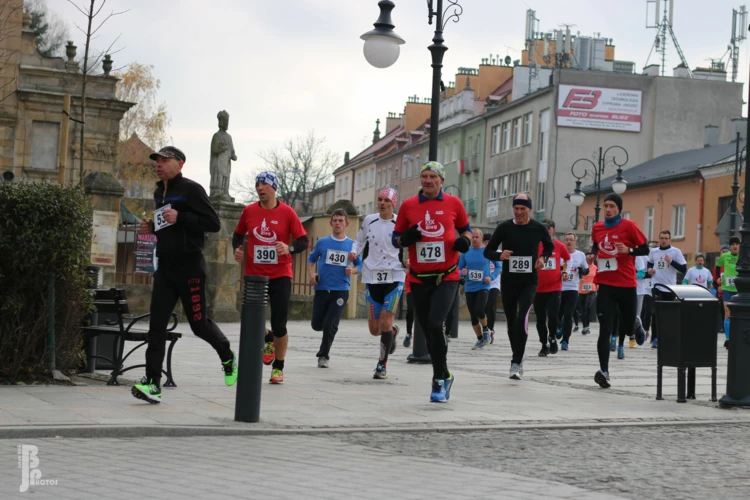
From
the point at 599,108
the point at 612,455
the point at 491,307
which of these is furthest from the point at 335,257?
the point at 599,108

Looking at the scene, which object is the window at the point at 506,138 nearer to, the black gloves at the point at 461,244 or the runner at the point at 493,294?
the runner at the point at 493,294

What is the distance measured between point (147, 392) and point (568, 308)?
1283 centimetres

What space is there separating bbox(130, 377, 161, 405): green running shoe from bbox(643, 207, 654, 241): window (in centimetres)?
4875

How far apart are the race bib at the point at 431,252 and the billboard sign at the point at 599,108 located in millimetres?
55761

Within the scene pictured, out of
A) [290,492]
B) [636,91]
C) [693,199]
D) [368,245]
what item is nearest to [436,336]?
[368,245]

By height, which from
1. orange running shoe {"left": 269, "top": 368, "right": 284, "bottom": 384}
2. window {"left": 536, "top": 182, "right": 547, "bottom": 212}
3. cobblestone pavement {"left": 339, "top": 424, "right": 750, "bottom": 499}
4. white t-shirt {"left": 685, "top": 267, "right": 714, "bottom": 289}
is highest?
window {"left": 536, "top": 182, "right": 547, "bottom": 212}

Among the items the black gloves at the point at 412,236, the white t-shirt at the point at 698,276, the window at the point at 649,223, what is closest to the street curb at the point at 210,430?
the black gloves at the point at 412,236

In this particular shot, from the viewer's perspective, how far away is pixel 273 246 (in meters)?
11.7

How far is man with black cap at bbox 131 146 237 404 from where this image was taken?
390 inches

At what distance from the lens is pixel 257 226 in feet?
39.0

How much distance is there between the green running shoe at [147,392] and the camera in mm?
9547

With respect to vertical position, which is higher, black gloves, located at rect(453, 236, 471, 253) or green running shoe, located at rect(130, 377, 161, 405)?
black gloves, located at rect(453, 236, 471, 253)

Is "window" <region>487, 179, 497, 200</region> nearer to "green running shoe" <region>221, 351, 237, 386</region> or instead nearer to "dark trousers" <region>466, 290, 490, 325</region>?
"dark trousers" <region>466, 290, 490, 325</region>

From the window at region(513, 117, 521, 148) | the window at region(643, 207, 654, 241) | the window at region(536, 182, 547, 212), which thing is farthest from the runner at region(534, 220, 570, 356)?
the window at region(513, 117, 521, 148)
